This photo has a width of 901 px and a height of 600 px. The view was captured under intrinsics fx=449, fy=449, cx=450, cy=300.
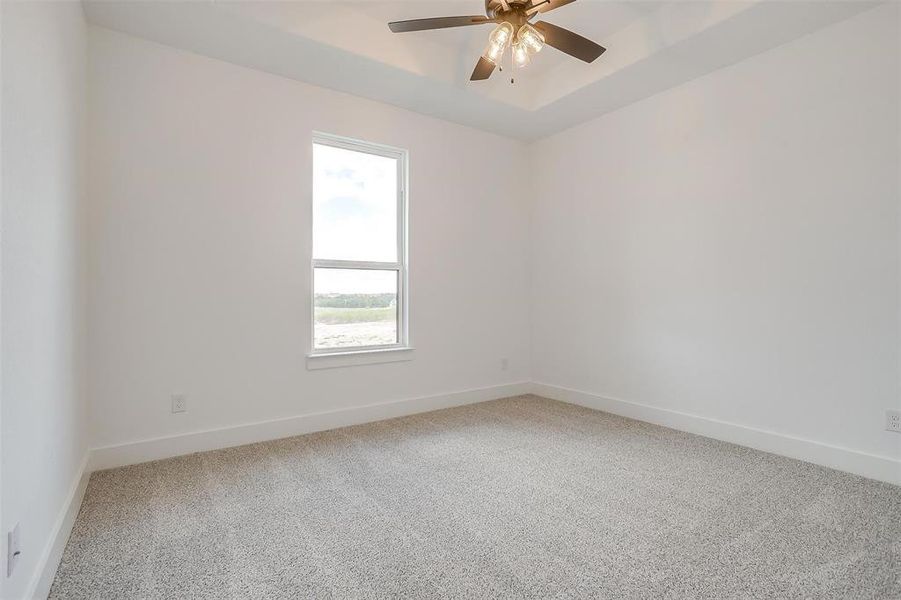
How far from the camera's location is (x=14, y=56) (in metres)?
1.31

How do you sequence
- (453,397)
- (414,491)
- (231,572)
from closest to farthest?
(231,572) < (414,491) < (453,397)

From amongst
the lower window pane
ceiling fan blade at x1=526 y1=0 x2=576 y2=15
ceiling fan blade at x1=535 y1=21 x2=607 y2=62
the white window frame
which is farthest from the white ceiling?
the lower window pane

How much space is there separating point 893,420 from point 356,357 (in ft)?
10.8

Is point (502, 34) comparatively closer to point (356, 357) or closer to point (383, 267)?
point (383, 267)

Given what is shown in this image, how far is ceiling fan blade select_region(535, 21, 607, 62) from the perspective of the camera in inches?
88.7

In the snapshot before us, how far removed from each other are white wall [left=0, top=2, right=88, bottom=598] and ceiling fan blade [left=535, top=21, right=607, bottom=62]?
2055 millimetres

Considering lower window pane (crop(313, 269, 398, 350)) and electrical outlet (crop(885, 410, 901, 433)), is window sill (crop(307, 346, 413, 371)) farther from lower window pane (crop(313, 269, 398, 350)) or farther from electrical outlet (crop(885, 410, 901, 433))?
electrical outlet (crop(885, 410, 901, 433))

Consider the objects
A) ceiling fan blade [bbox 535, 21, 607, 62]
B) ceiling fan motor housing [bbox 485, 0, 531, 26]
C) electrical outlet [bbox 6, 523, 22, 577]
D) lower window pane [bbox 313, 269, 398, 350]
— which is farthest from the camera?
lower window pane [bbox 313, 269, 398, 350]

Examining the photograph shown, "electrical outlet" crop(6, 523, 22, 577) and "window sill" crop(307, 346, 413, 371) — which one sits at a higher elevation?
"window sill" crop(307, 346, 413, 371)

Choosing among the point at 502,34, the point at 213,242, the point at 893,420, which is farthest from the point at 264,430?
the point at 893,420

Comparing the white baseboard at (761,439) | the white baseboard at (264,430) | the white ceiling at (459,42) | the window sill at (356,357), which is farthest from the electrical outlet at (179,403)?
the white baseboard at (761,439)

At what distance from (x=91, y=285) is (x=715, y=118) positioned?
162 inches

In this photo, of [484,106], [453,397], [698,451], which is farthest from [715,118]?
[453,397]

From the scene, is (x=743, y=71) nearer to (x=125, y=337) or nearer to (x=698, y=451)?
(x=698, y=451)
